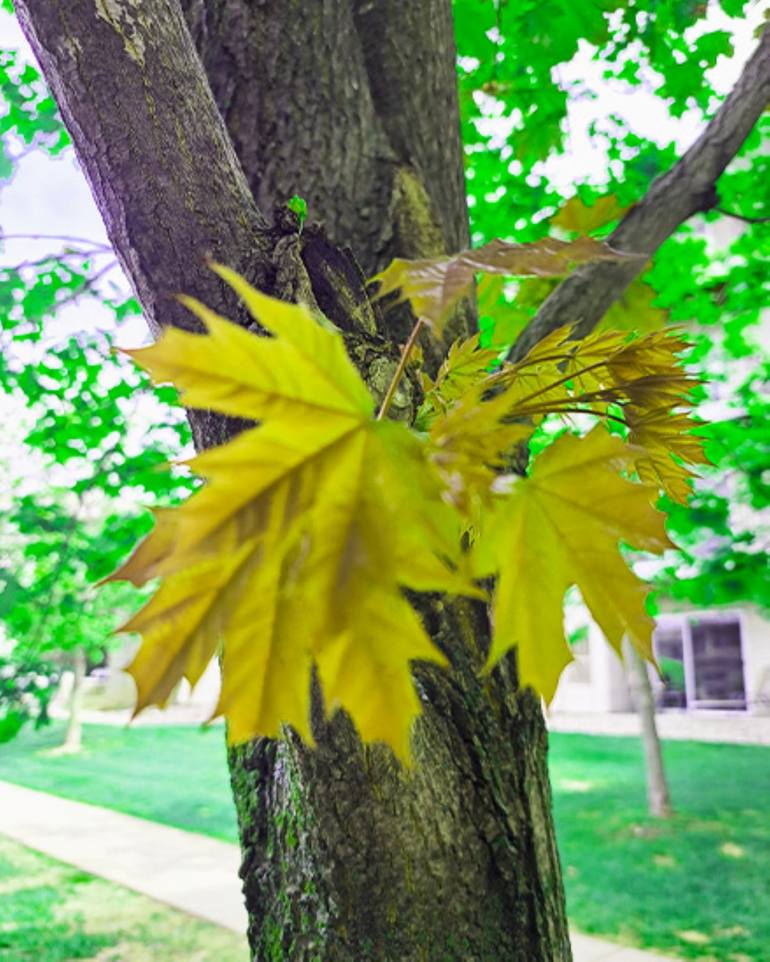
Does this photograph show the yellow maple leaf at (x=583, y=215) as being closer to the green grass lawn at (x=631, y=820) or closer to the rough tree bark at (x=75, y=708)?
the green grass lawn at (x=631, y=820)

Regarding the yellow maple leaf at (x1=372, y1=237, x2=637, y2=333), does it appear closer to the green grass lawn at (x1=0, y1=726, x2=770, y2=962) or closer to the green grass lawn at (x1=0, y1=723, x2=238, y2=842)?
the green grass lawn at (x1=0, y1=726, x2=770, y2=962)

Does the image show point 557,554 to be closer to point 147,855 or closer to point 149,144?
point 149,144

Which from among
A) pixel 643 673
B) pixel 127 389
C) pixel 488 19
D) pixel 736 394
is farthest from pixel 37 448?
pixel 643 673

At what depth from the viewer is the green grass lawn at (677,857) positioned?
13.6ft

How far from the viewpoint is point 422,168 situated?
5.35ft

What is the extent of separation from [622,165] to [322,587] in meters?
3.79

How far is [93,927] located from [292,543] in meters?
5.25

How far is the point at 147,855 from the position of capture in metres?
6.26

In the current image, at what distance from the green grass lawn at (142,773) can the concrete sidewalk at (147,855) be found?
0.90 feet

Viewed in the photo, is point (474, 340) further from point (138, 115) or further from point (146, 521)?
point (146, 521)

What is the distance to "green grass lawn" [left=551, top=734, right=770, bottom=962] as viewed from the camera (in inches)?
163

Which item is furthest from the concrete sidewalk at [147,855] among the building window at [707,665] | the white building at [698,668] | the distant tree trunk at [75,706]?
the building window at [707,665]

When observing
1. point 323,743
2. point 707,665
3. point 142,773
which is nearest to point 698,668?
point 707,665

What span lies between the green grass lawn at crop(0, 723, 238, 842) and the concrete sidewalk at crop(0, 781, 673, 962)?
0.28 metres
